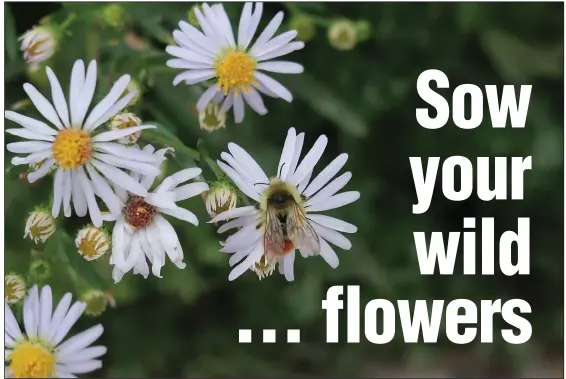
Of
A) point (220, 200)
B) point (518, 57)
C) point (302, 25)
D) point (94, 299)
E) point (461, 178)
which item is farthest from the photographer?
point (518, 57)

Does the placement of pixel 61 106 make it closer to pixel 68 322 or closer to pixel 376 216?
pixel 68 322

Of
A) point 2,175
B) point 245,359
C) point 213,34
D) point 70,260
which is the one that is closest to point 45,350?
point 70,260

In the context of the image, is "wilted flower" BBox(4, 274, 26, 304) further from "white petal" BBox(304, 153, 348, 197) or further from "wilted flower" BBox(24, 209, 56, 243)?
"white petal" BBox(304, 153, 348, 197)

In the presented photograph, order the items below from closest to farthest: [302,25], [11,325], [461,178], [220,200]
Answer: [220,200] → [11,325] → [302,25] → [461,178]

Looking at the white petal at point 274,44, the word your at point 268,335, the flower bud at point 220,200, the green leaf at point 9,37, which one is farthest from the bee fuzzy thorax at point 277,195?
the word your at point 268,335

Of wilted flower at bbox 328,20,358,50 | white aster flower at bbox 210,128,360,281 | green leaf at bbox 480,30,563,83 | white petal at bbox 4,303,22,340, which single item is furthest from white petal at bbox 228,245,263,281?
green leaf at bbox 480,30,563,83

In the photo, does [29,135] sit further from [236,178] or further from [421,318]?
[421,318]

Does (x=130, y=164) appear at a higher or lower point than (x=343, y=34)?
lower

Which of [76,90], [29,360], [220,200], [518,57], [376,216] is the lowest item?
[29,360]

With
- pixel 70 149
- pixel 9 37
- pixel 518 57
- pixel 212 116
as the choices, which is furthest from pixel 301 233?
pixel 518 57

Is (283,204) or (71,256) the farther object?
(71,256)
